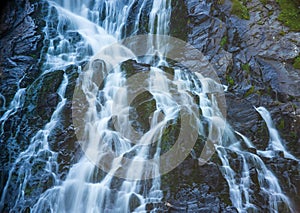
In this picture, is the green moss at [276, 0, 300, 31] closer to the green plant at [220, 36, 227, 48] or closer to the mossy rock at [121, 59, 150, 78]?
the green plant at [220, 36, 227, 48]

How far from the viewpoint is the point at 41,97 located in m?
7.00

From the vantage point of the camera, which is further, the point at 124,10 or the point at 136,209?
the point at 124,10

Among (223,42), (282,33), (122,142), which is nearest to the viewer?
(122,142)

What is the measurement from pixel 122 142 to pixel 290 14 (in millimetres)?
5396

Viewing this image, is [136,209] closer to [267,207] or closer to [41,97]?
[267,207]

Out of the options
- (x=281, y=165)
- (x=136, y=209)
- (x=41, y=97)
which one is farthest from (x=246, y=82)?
(x=41, y=97)

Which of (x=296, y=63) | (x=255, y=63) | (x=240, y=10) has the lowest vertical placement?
(x=296, y=63)

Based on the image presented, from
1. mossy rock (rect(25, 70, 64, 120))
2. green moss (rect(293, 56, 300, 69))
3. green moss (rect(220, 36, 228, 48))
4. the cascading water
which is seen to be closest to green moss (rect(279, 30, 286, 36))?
green moss (rect(293, 56, 300, 69))

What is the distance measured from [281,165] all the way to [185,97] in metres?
2.46

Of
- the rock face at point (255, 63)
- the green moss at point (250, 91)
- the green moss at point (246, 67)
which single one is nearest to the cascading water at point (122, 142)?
the rock face at point (255, 63)

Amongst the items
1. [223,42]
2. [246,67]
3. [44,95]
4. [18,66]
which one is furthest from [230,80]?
[18,66]

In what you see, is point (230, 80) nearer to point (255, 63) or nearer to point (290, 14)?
point (255, 63)

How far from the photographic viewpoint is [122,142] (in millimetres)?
6199

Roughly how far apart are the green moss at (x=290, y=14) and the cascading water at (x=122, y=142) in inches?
96.5
